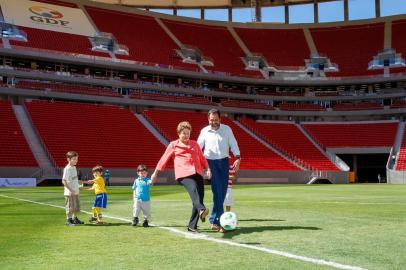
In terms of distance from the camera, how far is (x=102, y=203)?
33.6 ft

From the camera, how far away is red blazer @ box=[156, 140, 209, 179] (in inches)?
335

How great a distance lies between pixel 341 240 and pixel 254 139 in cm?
4540

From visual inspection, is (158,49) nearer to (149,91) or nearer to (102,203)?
(149,91)

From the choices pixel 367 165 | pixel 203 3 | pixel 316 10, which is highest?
pixel 203 3

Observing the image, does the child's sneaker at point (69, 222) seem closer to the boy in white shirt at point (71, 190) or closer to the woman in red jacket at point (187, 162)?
the boy in white shirt at point (71, 190)

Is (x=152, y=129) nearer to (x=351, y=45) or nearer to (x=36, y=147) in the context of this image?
(x=36, y=147)

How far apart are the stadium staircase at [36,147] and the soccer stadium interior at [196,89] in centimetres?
10

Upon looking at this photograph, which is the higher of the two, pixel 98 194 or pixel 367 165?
pixel 98 194

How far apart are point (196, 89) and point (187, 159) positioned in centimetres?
4898

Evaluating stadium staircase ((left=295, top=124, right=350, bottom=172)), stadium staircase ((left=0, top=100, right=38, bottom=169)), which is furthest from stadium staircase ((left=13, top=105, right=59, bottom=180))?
stadium staircase ((left=295, top=124, right=350, bottom=172))

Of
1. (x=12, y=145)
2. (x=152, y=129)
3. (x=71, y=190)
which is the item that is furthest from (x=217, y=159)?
(x=152, y=129)

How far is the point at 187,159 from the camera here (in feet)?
28.0

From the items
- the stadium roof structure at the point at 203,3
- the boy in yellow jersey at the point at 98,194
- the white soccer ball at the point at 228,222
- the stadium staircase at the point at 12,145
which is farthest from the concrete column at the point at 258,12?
the white soccer ball at the point at 228,222

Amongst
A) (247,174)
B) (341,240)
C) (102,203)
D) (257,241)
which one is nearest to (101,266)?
(257,241)
